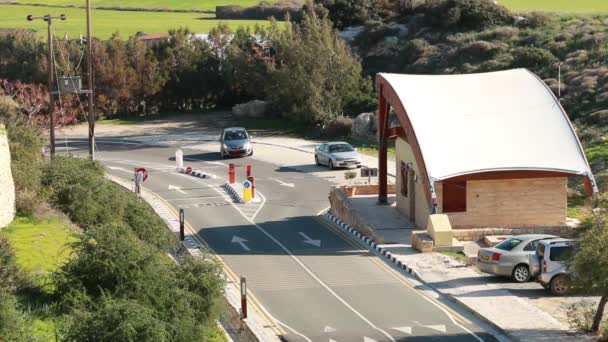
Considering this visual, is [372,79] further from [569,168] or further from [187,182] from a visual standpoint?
[569,168]

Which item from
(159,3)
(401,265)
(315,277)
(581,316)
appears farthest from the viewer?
(159,3)

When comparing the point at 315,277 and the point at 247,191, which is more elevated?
the point at 247,191

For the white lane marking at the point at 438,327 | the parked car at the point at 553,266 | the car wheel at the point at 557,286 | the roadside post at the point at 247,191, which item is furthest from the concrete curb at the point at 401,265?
the roadside post at the point at 247,191

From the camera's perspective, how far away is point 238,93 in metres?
80.6

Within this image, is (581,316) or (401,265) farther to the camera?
(401,265)

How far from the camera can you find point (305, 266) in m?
33.8

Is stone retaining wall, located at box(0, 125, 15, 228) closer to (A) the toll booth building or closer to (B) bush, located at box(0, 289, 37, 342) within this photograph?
(B) bush, located at box(0, 289, 37, 342)

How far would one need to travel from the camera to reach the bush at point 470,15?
7956cm

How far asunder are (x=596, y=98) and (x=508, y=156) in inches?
977

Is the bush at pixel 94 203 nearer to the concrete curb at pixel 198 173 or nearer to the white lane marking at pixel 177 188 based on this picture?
the white lane marking at pixel 177 188

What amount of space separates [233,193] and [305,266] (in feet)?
47.3

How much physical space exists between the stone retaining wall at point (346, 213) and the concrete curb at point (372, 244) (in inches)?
5.8

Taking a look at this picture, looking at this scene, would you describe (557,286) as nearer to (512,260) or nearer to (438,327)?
(512,260)

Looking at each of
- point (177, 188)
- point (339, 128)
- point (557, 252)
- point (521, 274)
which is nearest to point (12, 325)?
point (557, 252)
